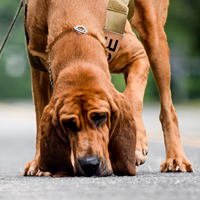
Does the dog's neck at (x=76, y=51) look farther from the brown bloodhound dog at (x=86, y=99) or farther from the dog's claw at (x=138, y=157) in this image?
the dog's claw at (x=138, y=157)

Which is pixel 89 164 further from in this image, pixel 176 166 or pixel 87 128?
pixel 176 166

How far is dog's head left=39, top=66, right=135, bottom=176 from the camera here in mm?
2939

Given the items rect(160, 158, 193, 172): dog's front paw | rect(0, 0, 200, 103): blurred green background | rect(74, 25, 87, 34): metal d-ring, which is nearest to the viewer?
rect(74, 25, 87, 34): metal d-ring

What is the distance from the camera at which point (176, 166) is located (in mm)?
3885

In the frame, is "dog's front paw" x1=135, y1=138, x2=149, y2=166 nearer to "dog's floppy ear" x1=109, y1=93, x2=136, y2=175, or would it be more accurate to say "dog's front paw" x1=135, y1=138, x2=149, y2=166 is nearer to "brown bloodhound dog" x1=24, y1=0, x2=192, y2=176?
"brown bloodhound dog" x1=24, y1=0, x2=192, y2=176

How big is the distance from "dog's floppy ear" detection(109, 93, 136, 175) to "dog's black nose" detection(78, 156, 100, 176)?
1.13 ft

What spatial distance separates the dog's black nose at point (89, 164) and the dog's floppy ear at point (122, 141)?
0.34 m

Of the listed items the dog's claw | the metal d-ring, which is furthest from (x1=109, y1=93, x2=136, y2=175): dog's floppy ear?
the metal d-ring

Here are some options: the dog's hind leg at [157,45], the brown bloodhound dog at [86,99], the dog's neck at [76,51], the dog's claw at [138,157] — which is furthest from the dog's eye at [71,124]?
the dog's hind leg at [157,45]

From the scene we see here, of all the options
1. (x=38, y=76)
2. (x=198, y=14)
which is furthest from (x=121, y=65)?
(x=198, y=14)

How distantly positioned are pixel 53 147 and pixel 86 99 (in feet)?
1.68

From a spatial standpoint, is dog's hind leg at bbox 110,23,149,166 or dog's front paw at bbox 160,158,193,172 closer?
dog's hind leg at bbox 110,23,149,166

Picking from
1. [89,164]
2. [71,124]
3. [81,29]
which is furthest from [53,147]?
[81,29]

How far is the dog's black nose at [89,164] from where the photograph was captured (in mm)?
2885
